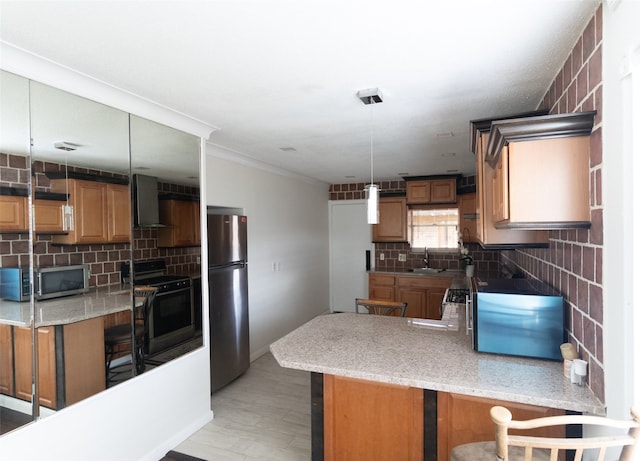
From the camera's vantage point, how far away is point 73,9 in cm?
127

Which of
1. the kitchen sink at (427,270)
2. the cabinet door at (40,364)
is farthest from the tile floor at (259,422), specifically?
the kitchen sink at (427,270)

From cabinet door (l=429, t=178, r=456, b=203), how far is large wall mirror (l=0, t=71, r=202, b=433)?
11.8 feet

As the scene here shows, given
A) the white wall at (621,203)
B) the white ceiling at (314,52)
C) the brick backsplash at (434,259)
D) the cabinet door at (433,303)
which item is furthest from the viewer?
the brick backsplash at (434,259)

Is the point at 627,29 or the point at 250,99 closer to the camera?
the point at 627,29

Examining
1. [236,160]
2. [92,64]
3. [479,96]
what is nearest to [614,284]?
[479,96]

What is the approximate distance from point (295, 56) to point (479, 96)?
1.21 meters

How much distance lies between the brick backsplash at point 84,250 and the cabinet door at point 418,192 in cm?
344

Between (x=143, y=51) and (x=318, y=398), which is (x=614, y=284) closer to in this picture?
(x=318, y=398)

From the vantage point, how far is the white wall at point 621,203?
1.07 metres

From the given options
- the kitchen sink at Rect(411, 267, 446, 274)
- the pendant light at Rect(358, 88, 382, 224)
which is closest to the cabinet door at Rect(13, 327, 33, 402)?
the pendant light at Rect(358, 88, 382, 224)

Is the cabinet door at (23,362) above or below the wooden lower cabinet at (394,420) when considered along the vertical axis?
above

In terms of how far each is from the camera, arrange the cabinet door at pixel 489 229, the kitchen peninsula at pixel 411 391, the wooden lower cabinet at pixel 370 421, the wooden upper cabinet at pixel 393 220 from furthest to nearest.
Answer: the wooden upper cabinet at pixel 393 220 < the cabinet door at pixel 489 229 < the wooden lower cabinet at pixel 370 421 < the kitchen peninsula at pixel 411 391

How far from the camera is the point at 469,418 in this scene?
1642 millimetres

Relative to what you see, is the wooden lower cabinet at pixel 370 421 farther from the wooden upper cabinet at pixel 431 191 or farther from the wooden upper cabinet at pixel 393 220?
the wooden upper cabinet at pixel 393 220
